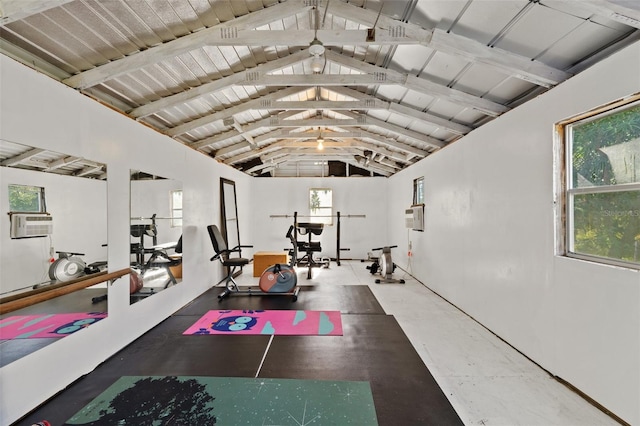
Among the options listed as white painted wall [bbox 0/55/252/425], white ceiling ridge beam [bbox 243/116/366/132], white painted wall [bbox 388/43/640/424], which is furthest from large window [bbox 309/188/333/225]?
white painted wall [bbox 388/43/640/424]

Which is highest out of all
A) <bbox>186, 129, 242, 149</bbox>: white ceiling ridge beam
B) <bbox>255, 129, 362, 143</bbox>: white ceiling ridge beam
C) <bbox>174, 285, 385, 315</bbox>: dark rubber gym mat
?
<bbox>255, 129, 362, 143</bbox>: white ceiling ridge beam

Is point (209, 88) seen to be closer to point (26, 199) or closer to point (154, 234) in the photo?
point (154, 234)

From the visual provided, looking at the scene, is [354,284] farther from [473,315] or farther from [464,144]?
[464,144]

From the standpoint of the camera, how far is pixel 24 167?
207 centimetres

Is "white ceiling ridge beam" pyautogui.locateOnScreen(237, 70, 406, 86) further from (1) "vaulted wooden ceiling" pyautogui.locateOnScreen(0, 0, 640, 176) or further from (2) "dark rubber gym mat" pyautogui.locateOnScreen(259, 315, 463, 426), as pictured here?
(2) "dark rubber gym mat" pyautogui.locateOnScreen(259, 315, 463, 426)

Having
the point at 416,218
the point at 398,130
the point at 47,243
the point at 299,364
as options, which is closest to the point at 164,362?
the point at 299,364

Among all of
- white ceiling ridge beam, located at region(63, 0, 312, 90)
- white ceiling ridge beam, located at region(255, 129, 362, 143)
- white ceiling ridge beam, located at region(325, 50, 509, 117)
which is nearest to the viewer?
white ceiling ridge beam, located at region(63, 0, 312, 90)

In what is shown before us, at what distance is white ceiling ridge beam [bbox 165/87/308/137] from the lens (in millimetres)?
4094

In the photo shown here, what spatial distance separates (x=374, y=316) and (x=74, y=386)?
10.8 feet

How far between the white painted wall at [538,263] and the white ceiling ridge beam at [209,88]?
8.47 ft

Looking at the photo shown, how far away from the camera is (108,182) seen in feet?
9.20

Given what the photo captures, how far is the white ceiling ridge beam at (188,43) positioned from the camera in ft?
8.24

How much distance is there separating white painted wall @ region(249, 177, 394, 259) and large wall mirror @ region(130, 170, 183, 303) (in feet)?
14.6

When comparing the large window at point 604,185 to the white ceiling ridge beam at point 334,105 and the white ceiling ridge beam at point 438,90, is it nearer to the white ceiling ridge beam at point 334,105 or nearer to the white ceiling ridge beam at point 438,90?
the white ceiling ridge beam at point 438,90
